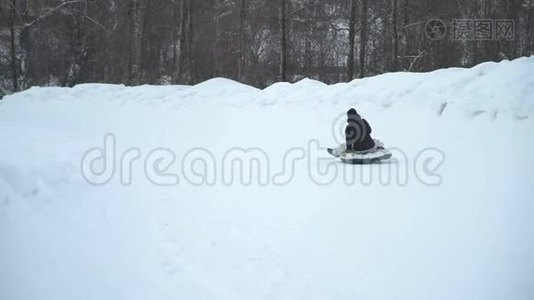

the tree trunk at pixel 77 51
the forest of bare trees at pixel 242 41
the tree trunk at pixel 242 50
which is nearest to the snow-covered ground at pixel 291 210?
the tree trunk at pixel 242 50

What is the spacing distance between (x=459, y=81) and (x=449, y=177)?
4453 millimetres

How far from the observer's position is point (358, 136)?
7383 mm

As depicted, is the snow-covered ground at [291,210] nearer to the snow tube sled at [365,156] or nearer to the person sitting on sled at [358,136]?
the snow tube sled at [365,156]

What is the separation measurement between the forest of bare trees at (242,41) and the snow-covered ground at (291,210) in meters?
14.9

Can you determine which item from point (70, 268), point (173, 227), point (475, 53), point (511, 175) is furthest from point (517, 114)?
point (475, 53)

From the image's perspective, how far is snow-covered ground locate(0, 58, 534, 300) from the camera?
3734mm

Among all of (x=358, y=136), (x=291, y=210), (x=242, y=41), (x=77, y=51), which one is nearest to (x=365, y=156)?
(x=358, y=136)

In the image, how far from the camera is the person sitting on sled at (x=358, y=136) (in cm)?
737

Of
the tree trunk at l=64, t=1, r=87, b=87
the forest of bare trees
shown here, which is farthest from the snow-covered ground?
the tree trunk at l=64, t=1, r=87, b=87

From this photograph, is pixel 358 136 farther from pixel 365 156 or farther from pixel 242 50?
pixel 242 50

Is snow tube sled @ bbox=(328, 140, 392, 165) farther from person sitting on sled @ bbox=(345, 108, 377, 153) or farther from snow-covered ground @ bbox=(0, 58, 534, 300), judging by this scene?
snow-covered ground @ bbox=(0, 58, 534, 300)

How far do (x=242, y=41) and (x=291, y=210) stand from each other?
1933 cm

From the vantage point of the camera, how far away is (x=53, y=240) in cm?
431

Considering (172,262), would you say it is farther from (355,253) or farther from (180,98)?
(180,98)
